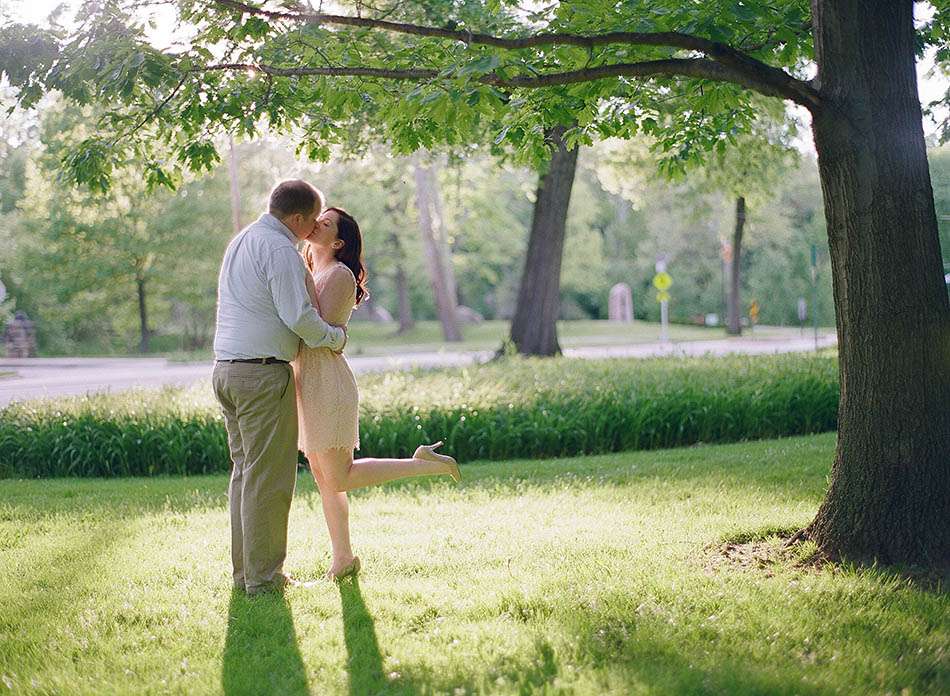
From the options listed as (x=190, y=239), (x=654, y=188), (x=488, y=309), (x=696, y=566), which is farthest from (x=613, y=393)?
(x=488, y=309)

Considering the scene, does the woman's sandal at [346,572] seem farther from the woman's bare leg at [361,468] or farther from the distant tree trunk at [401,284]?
the distant tree trunk at [401,284]

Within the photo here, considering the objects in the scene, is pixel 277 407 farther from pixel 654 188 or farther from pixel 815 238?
pixel 815 238

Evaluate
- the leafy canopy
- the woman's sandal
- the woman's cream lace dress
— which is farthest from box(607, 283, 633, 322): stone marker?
the woman's cream lace dress

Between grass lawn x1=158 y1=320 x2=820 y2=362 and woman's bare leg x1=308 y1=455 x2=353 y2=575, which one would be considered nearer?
woman's bare leg x1=308 y1=455 x2=353 y2=575

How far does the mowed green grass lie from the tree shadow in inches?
0.5

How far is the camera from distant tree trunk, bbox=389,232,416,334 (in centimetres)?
4253

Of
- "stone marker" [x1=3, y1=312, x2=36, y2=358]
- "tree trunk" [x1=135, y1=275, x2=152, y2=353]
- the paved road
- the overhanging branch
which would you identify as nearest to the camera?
the overhanging branch

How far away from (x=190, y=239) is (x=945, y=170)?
26.8 meters

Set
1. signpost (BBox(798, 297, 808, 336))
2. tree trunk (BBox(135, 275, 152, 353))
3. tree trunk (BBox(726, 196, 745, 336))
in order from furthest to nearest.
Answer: signpost (BBox(798, 297, 808, 336)) → tree trunk (BBox(135, 275, 152, 353)) → tree trunk (BBox(726, 196, 745, 336))

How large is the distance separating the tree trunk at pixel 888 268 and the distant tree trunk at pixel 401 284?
37808 mm

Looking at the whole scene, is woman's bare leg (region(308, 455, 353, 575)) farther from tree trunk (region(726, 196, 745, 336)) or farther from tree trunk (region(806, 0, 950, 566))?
tree trunk (region(726, 196, 745, 336))

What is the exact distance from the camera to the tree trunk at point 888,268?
15.9ft

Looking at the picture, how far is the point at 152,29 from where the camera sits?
603cm

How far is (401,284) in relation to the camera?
4466cm
